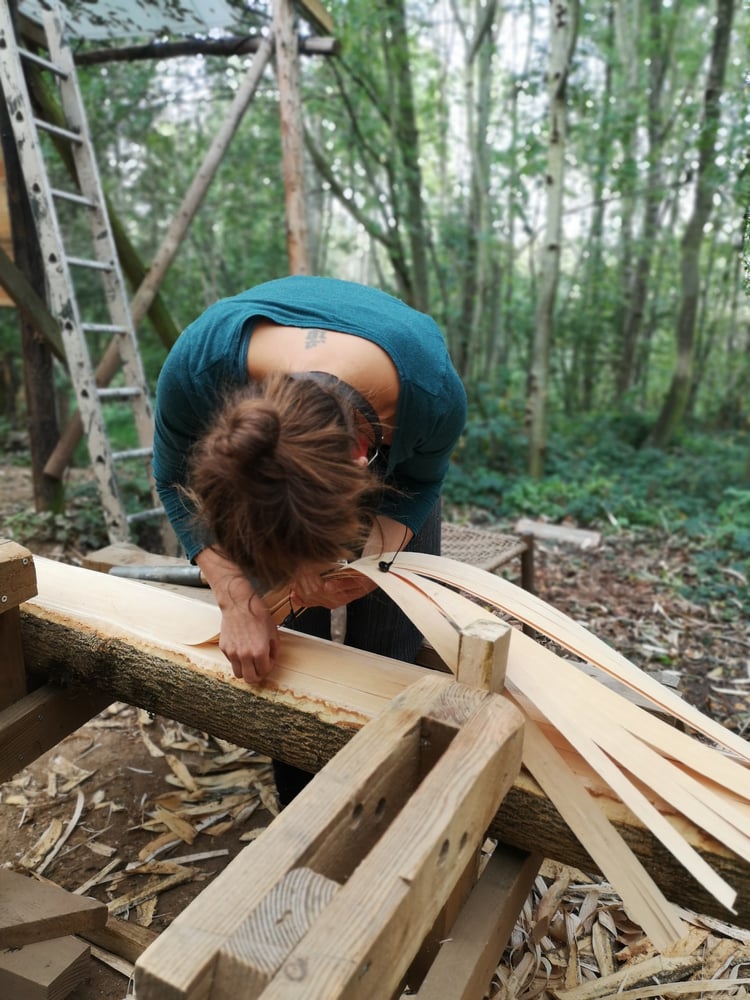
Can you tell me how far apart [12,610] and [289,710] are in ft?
2.48

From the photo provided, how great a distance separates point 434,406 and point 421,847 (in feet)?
3.06

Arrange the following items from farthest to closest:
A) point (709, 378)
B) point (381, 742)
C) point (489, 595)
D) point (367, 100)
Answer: point (709, 378), point (367, 100), point (489, 595), point (381, 742)

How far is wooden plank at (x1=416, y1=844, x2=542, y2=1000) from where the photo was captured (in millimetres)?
1112

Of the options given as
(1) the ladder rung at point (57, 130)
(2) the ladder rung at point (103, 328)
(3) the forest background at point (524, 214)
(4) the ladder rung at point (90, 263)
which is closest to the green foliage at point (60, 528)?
(3) the forest background at point (524, 214)

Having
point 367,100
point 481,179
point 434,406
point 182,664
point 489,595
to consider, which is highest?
point 367,100

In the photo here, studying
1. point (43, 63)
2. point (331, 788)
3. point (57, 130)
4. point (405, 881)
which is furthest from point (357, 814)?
point (43, 63)

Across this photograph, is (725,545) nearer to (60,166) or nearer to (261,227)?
(60,166)

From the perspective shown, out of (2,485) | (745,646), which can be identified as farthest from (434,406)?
(2,485)

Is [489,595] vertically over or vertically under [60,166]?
under

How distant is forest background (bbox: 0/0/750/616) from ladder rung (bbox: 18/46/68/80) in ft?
2.67

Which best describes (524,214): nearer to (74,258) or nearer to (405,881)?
(74,258)

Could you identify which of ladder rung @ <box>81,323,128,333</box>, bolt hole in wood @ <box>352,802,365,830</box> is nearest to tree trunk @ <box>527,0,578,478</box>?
ladder rung @ <box>81,323,128,333</box>

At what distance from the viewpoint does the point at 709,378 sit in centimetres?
1364

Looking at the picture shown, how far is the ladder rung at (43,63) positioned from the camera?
3.70 meters
